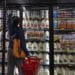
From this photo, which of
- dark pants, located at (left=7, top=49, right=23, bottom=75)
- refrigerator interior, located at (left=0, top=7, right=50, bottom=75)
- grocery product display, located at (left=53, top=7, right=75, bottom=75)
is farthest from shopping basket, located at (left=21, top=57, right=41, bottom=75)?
grocery product display, located at (left=53, top=7, right=75, bottom=75)

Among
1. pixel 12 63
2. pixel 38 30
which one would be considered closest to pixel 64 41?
pixel 38 30

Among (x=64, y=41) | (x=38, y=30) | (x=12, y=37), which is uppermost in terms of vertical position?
(x=38, y=30)

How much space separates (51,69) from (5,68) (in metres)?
1.21

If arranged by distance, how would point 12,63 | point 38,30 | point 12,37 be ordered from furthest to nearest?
point 38,30 → point 12,63 → point 12,37

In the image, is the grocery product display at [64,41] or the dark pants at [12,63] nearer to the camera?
the dark pants at [12,63]

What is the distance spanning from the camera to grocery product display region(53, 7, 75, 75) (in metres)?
9.41

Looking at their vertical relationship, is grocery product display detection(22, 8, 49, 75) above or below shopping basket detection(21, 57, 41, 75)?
above

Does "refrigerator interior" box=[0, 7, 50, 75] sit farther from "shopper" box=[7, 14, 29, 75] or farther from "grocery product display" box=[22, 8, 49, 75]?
"shopper" box=[7, 14, 29, 75]

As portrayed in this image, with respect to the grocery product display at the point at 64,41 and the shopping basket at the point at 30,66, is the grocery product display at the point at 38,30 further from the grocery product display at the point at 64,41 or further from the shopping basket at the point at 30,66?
the shopping basket at the point at 30,66

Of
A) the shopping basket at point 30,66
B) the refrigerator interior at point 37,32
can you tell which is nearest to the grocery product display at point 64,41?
the refrigerator interior at point 37,32

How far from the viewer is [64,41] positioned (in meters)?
9.48

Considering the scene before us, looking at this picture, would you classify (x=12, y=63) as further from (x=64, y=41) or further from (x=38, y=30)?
(x=64, y=41)

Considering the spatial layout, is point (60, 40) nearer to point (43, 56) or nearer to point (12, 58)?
point (43, 56)

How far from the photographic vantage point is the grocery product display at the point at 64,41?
941cm
